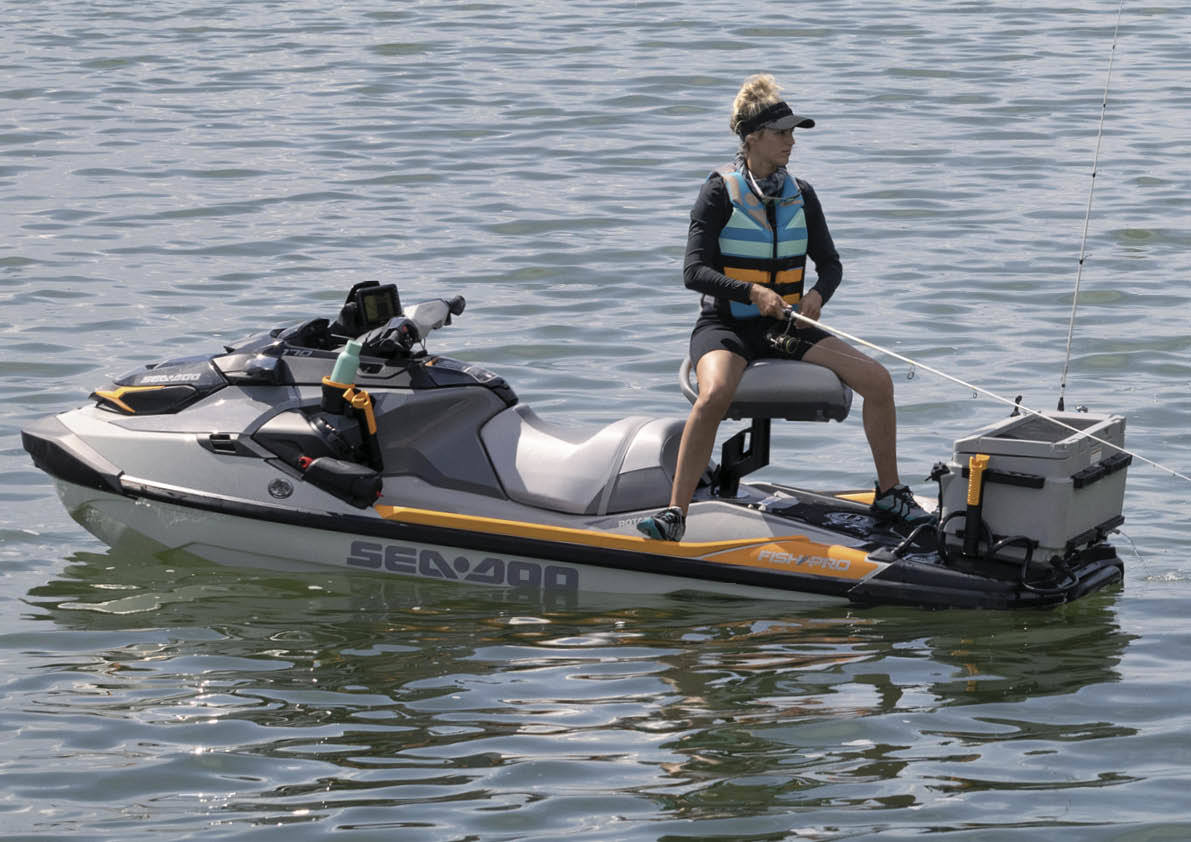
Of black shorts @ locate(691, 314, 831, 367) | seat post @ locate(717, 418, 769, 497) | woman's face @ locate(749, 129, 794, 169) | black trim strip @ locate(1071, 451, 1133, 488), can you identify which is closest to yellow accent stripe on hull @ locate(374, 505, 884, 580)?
seat post @ locate(717, 418, 769, 497)

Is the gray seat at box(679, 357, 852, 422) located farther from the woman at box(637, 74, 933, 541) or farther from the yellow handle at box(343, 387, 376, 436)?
the yellow handle at box(343, 387, 376, 436)

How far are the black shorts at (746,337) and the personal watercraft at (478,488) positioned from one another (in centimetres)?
14

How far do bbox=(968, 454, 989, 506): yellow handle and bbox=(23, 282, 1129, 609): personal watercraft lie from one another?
12 millimetres

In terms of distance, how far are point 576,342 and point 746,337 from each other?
396 centimetres

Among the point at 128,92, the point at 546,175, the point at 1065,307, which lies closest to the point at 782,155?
the point at 1065,307

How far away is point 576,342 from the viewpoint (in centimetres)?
1168

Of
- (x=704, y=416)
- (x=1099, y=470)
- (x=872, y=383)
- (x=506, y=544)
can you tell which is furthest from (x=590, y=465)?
(x=1099, y=470)

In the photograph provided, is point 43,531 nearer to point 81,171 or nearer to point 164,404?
point 164,404

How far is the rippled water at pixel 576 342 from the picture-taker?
6.20 metres

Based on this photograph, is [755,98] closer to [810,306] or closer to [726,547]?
[810,306]

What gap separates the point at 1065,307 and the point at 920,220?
7.65ft

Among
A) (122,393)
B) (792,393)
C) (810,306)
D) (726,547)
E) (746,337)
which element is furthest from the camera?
(122,393)

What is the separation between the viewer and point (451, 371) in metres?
8.03

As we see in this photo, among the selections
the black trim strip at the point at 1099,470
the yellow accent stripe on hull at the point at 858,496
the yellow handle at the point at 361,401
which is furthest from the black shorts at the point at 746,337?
the yellow handle at the point at 361,401
